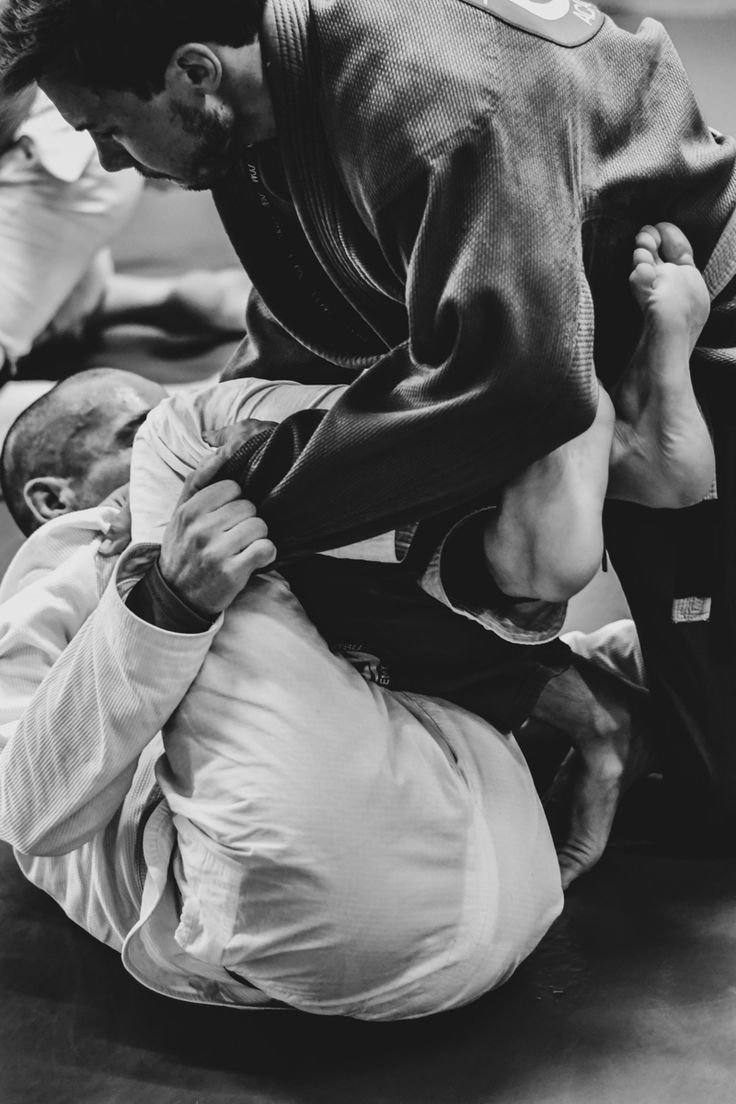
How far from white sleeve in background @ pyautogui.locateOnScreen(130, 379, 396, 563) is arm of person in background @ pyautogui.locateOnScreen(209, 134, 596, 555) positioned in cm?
16

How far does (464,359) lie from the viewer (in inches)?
45.6

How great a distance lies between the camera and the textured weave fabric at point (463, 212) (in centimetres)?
114

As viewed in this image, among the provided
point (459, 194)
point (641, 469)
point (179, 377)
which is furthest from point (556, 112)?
point (179, 377)

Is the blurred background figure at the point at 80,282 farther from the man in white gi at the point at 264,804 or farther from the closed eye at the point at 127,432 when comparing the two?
the man in white gi at the point at 264,804

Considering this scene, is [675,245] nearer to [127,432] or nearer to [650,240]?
[650,240]

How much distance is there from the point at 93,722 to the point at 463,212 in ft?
2.24

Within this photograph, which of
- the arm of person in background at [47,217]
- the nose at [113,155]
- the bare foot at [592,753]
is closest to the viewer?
the nose at [113,155]

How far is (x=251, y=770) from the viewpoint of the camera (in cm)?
130

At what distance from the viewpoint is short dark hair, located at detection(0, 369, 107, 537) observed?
2.30 metres

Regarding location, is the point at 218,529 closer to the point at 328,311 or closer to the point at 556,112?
the point at 328,311

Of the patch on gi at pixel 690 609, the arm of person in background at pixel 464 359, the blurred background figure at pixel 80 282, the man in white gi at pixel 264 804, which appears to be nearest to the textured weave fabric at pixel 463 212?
the arm of person in background at pixel 464 359

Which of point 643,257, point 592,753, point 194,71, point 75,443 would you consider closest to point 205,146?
point 194,71

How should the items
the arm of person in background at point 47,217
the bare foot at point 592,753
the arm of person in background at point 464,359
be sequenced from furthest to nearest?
1. the arm of person in background at point 47,217
2. the bare foot at point 592,753
3. the arm of person in background at point 464,359

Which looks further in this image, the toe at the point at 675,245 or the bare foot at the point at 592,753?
the bare foot at the point at 592,753
